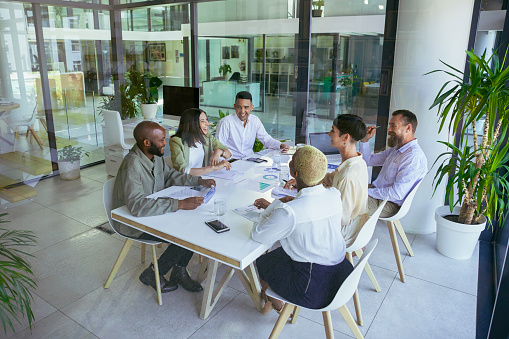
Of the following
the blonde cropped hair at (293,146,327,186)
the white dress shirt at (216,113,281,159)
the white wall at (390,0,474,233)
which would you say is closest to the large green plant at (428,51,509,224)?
the white wall at (390,0,474,233)

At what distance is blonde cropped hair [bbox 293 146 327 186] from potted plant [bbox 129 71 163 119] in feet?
13.8

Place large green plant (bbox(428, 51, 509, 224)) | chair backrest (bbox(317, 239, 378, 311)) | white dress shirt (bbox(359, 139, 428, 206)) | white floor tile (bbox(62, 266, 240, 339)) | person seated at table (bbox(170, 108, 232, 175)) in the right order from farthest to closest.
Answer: person seated at table (bbox(170, 108, 232, 175))
white dress shirt (bbox(359, 139, 428, 206))
large green plant (bbox(428, 51, 509, 224))
white floor tile (bbox(62, 266, 240, 339))
chair backrest (bbox(317, 239, 378, 311))

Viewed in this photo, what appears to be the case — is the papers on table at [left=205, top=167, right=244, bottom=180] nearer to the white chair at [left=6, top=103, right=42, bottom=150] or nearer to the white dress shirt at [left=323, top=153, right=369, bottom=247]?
the white dress shirt at [left=323, top=153, right=369, bottom=247]

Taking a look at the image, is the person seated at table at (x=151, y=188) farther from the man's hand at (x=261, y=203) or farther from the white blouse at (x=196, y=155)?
the white blouse at (x=196, y=155)

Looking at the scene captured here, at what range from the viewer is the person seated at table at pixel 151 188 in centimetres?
270

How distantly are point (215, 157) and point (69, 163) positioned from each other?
10.1ft

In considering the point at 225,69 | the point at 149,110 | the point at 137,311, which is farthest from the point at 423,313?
the point at 149,110

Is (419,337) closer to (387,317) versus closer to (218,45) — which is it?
(387,317)

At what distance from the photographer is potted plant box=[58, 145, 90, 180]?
5.85 m

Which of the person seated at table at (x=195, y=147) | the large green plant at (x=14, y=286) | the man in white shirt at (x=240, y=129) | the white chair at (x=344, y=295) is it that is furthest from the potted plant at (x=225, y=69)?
the white chair at (x=344, y=295)

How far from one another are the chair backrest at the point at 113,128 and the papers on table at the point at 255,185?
10.1ft

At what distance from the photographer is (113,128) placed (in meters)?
5.98

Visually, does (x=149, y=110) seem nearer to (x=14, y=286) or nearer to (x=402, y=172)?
(x=402, y=172)

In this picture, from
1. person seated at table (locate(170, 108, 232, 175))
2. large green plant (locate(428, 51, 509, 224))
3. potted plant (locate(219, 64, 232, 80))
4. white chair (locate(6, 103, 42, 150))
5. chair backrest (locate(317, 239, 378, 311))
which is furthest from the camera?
potted plant (locate(219, 64, 232, 80))
